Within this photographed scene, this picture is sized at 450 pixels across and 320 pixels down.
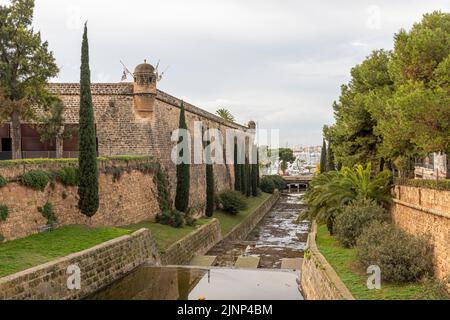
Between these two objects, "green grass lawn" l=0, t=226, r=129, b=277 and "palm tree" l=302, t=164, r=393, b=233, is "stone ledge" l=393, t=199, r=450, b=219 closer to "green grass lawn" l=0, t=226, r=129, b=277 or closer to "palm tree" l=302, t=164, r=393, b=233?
"palm tree" l=302, t=164, r=393, b=233

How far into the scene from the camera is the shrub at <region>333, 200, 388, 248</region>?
51.8ft

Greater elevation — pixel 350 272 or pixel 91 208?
pixel 91 208

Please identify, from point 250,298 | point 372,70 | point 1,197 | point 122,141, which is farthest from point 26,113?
point 372,70

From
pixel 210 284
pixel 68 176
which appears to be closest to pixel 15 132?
pixel 68 176

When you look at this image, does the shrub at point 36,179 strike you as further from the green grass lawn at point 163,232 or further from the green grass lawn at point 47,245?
the green grass lawn at point 163,232

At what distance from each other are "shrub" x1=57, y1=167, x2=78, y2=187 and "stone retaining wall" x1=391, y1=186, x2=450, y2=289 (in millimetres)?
12022

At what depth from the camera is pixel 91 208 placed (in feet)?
58.2

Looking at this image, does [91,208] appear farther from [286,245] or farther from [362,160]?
[362,160]

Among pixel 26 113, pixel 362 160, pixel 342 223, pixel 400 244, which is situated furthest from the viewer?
pixel 362 160

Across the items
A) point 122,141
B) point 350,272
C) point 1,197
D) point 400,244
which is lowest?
point 350,272

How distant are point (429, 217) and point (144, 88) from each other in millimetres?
16613

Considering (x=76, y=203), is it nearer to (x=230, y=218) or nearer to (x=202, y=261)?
(x=202, y=261)
